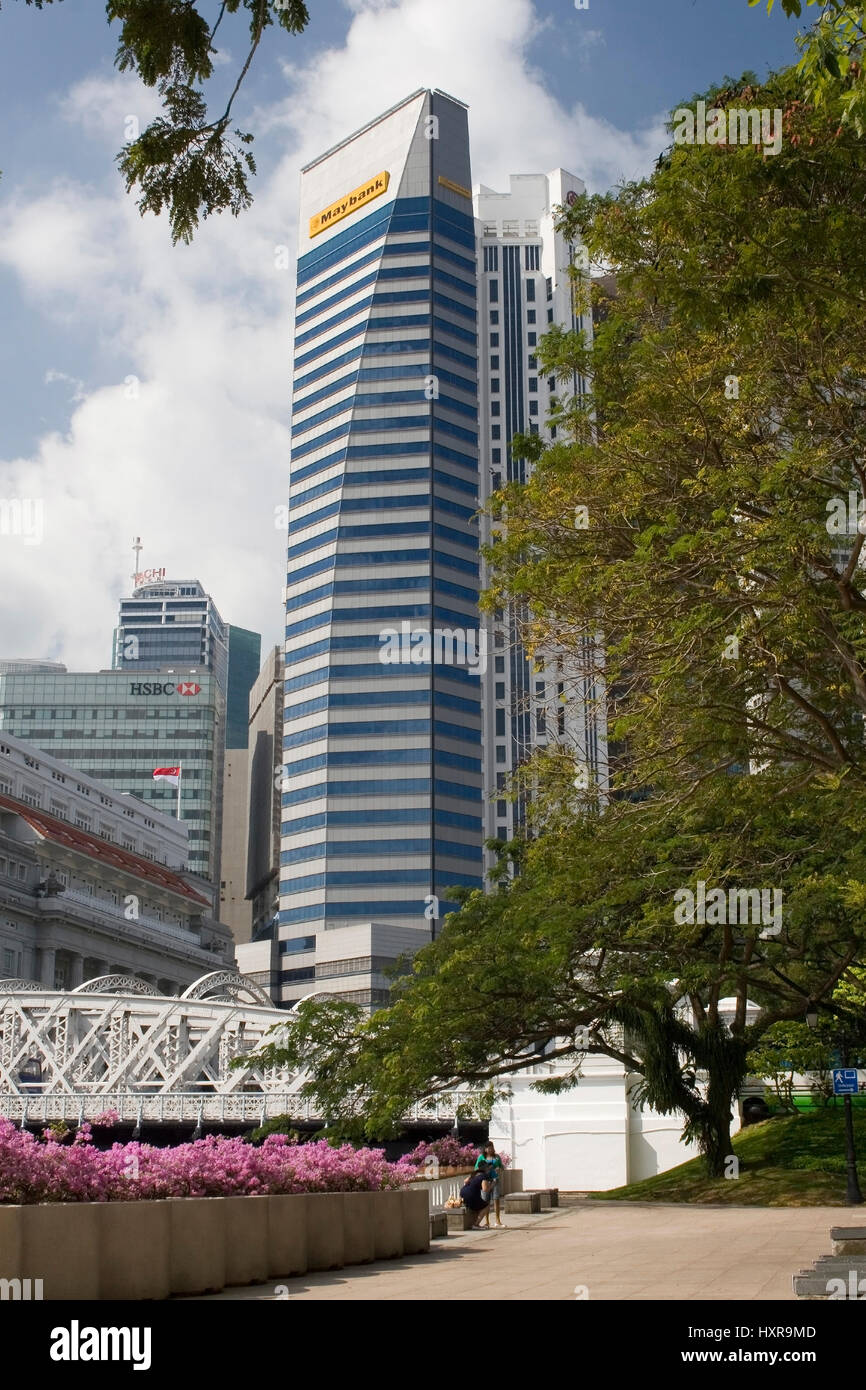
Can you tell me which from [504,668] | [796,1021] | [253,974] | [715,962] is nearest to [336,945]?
[253,974]

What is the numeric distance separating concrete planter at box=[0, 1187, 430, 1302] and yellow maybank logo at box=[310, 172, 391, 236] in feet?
418

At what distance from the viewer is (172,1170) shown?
1428cm

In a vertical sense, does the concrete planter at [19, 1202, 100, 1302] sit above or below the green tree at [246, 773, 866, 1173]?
below

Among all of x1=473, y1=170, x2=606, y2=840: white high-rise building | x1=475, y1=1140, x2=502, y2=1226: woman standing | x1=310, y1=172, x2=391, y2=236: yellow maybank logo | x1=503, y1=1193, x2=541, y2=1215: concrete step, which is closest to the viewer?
→ x1=475, y1=1140, x2=502, y2=1226: woman standing

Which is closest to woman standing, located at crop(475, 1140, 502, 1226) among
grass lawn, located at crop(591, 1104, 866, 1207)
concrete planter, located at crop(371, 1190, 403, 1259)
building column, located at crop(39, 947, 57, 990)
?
concrete planter, located at crop(371, 1190, 403, 1259)

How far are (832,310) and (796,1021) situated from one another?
22690 millimetres

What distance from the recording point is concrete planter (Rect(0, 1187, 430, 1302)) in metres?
11.4

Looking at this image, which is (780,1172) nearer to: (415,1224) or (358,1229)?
(415,1224)

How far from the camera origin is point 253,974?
12725cm

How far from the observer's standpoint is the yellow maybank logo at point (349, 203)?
133m

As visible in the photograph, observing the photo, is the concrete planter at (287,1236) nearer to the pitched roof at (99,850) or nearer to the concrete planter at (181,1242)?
the concrete planter at (181,1242)

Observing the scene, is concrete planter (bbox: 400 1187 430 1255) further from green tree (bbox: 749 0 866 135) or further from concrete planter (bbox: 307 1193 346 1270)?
green tree (bbox: 749 0 866 135)

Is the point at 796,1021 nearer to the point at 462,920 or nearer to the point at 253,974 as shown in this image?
the point at 462,920
